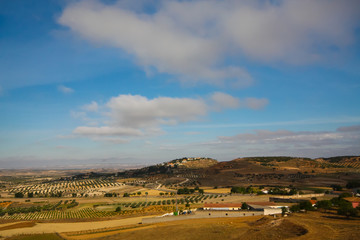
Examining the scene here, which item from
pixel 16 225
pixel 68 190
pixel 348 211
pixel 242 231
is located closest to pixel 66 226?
pixel 16 225

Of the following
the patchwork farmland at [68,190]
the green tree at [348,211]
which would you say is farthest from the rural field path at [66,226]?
the patchwork farmland at [68,190]

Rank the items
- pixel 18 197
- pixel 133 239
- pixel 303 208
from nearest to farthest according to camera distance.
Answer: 1. pixel 133 239
2. pixel 303 208
3. pixel 18 197

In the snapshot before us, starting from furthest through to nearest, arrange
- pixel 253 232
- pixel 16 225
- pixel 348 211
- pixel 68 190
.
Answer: pixel 68 190
pixel 16 225
pixel 348 211
pixel 253 232

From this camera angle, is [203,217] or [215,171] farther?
[215,171]

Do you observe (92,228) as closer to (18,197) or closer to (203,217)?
(203,217)

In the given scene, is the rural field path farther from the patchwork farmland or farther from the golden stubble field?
the patchwork farmland

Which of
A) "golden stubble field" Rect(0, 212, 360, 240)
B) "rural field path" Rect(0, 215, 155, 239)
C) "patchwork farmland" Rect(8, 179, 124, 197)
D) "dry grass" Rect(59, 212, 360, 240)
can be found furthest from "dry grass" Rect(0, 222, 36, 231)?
"patchwork farmland" Rect(8, 179, 124, 197)

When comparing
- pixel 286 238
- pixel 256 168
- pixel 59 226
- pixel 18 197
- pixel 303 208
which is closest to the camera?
pixel 286 238

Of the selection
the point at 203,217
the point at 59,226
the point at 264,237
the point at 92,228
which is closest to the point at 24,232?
the point at 59,226

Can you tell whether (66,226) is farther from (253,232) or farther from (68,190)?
(68,190)
